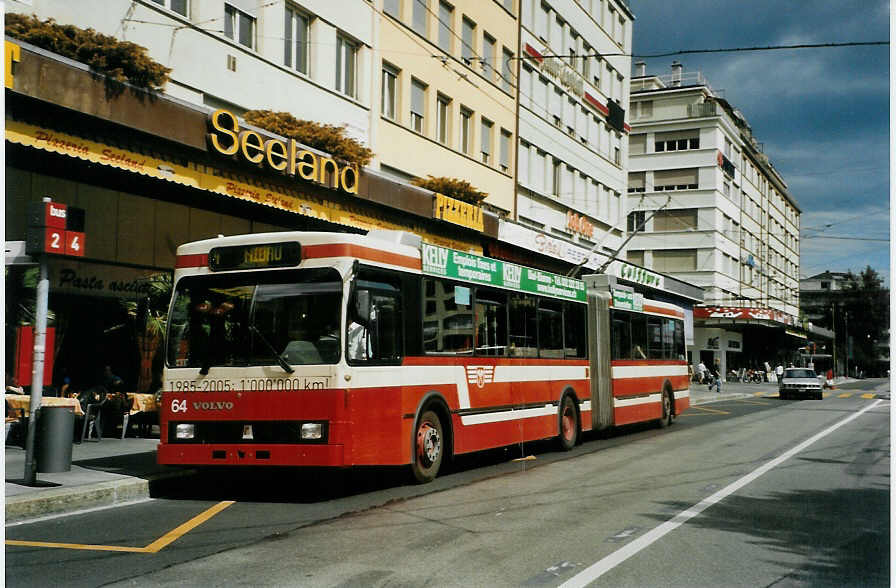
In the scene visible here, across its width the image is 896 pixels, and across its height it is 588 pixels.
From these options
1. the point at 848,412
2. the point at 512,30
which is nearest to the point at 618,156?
the point at 512,30

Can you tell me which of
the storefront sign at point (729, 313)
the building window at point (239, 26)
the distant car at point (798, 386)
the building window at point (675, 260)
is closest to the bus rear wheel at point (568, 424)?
the building window at point (239, 26)

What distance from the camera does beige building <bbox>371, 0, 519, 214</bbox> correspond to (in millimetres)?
26234

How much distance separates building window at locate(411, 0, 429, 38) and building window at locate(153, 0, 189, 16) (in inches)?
401

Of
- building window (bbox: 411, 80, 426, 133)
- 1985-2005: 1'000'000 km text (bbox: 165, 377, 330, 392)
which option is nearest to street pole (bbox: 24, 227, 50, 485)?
1985-2005: 1'000'000 km text (bbox: 165, 377, 330, 392)

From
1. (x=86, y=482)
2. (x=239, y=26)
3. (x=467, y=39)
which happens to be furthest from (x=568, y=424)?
(x=467, y=39)

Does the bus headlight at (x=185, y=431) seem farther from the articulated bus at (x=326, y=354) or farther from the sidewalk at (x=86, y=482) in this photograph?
the sidewalk at (x=86, y=482)

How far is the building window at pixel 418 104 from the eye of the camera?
27.8m

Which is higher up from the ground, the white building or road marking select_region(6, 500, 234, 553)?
the white building

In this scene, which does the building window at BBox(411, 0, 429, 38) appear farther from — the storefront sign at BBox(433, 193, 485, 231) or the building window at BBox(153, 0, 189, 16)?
the building window at BBox(153, 0, 189, 16)

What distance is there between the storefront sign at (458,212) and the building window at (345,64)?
391 cm

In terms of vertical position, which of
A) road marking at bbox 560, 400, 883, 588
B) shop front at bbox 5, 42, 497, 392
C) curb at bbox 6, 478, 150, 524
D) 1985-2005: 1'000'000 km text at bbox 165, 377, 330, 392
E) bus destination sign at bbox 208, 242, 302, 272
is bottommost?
road marking at bbox 560, 400, 883, 588

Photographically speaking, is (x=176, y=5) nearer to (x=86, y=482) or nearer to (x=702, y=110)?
(x=86, y=482)

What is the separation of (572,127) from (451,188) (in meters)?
16.1

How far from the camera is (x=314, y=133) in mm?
20312
